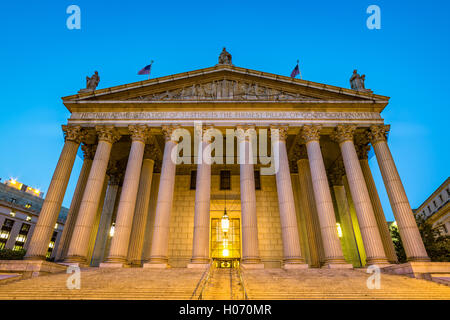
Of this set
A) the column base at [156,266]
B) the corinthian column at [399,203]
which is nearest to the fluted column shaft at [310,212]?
the corinthian column at [399,203]

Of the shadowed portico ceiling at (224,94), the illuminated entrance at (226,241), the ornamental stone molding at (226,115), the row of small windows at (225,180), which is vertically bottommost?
the illuminated entrance at (226,241)

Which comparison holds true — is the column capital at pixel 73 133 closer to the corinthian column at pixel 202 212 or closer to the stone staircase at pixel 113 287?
the corinthian column at pixel 202 212

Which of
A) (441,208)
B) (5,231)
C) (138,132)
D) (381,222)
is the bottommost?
(381,222)

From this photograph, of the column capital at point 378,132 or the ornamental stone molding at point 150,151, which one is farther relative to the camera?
the ornamental stone molding at point 150,151

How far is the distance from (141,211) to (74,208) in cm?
509

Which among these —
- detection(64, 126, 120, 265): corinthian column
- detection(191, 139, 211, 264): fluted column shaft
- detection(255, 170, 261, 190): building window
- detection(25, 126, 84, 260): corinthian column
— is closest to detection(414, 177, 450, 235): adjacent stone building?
detection(255, 170, 261, 190): building window

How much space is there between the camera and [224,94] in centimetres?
2183

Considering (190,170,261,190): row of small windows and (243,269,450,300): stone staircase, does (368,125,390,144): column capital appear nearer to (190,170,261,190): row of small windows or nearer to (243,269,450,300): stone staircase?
(243,269,450,300): stone staircase

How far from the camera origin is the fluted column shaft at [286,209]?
16.8m

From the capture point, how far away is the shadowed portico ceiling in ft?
68.4

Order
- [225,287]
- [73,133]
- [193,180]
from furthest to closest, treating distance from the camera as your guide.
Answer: [193,180]
[73,133]
[225,287]

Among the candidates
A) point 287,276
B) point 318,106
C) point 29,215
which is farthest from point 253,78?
point 29,215

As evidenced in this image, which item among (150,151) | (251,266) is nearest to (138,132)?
(150,151)

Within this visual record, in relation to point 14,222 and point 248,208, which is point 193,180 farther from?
point 14,222
